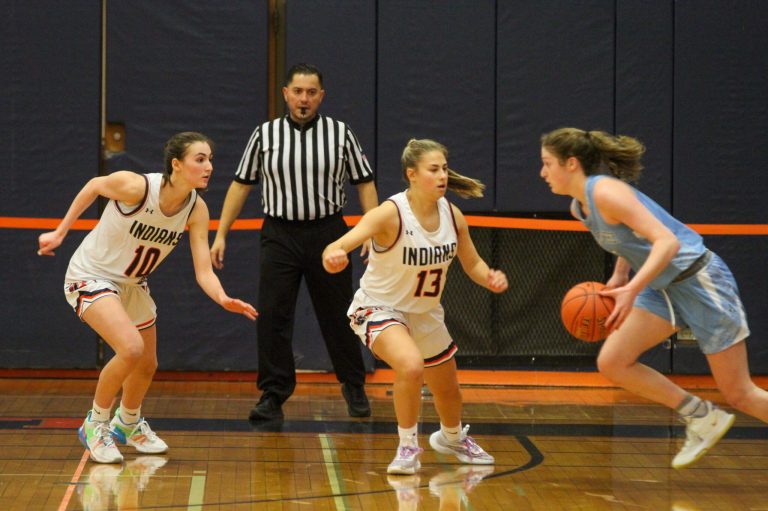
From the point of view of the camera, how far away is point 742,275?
28.1 ft

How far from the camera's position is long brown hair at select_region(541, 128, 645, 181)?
4977 mm

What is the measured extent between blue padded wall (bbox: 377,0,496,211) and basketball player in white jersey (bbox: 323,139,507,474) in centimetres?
286

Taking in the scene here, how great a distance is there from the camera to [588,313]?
522cm

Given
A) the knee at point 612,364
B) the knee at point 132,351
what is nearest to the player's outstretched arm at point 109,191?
the knee at point 132,351

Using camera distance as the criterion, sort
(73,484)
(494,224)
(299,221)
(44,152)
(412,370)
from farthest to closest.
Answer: (494,224), (44,152), (299,221), (412,370), (73,484)

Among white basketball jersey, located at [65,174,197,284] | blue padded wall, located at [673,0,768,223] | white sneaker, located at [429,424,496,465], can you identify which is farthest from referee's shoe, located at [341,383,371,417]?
blue padded wall, located at [673,0,768,223]

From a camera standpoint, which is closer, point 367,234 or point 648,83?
point 367,234

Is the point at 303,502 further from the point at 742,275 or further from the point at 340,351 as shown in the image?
the point at 742,275

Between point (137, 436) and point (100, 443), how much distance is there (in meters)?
0.31

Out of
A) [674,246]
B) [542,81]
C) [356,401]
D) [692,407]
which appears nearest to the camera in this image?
[674,246]

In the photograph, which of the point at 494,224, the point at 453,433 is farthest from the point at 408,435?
the point at 494,224

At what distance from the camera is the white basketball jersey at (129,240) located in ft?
18.5

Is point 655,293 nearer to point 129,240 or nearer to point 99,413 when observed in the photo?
point 129,240

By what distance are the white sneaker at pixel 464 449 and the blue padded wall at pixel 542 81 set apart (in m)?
3.07
